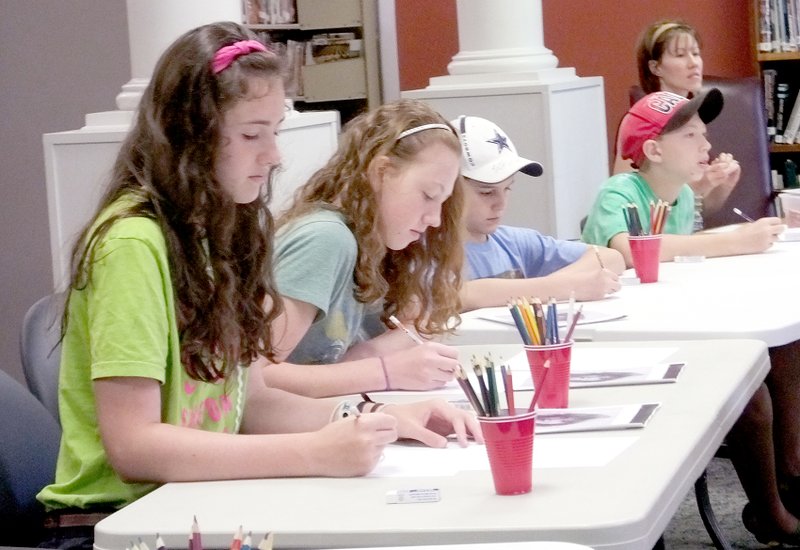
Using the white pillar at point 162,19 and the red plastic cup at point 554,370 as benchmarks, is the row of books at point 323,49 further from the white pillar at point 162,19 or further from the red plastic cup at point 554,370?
the red plastic cup at point 554,370

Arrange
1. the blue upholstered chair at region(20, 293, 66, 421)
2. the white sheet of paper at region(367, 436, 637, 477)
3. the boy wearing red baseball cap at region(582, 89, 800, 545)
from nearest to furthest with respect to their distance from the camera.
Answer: the white sheet of paper at region(367, 436, 637, 477), the blue upholstered chair at region(20, 293, 66, 421), the boy wearing red baseball cap at region(582, 89, 800, 545)

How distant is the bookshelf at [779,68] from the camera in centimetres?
498

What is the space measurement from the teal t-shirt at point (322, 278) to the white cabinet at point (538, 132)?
6.66 feet

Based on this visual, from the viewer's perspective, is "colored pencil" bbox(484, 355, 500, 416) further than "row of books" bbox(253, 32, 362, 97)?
No

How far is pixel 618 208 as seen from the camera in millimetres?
3180

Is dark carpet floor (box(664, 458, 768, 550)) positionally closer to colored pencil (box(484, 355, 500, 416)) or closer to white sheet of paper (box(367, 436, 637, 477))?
white sheet of paper (box(367, 436, 637, 477))

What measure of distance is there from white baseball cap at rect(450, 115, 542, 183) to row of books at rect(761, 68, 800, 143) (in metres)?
2.59

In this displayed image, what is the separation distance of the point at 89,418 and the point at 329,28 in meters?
4.85

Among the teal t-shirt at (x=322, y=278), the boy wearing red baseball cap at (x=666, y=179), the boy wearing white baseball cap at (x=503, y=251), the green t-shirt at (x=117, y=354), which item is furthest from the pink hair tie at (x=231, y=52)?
the boy wearing red baseball cap at (x=666, y=179)

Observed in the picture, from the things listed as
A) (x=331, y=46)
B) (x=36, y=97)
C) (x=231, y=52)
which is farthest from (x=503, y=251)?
(x=331, y=46)

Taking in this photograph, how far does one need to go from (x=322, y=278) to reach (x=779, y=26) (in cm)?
352

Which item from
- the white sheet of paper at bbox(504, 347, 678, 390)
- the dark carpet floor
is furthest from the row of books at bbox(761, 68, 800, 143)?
the white sheet of paper at bbox(504, 347, 678, 390)

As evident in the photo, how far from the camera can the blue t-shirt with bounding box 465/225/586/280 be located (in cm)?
290

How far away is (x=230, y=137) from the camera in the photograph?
1607 mm
